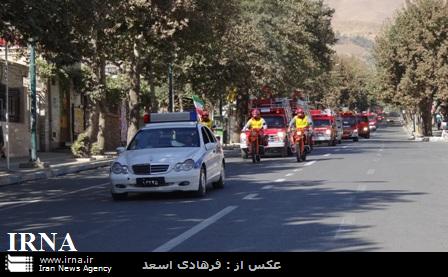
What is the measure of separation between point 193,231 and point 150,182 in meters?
4.30

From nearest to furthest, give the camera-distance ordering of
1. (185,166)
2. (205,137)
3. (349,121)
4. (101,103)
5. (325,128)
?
(185,166) → (205,137) → (101,103) → (325,128) → (349,121)

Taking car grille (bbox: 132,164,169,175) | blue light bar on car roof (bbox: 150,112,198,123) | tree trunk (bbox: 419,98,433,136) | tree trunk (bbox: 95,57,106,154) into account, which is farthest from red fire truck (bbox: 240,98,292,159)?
tree trunk (bbox: 419,98,433,136)

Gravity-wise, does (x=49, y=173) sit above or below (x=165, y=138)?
below

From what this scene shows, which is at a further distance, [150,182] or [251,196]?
[251,196]

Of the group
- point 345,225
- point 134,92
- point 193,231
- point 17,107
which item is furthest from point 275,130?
point 193,231

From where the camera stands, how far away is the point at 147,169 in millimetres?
15133

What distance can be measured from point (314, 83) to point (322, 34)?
22.8 feet

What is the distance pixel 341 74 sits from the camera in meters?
125

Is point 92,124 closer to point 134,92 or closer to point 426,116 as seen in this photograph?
point 134,92

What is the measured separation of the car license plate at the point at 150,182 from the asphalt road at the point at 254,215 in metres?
0.35

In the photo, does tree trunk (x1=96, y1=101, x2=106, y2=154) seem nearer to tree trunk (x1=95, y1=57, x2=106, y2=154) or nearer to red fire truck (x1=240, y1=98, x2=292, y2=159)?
tree trunk (x1=95, y1=57, x2=106, y2=154)
